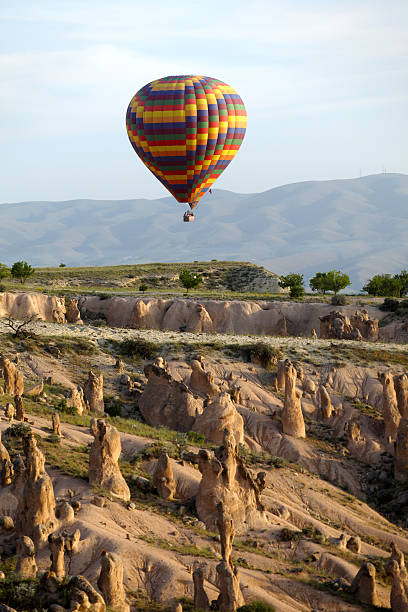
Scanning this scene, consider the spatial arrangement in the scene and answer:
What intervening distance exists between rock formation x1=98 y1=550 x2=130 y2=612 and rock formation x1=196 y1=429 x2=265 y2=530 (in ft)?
28.5

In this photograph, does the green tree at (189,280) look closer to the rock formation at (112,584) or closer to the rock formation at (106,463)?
the rock formation at (106,463)

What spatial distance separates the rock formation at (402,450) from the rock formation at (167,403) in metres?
11.7

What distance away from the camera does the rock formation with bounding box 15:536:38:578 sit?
1049 inches

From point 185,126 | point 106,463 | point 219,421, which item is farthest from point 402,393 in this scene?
point 185,126

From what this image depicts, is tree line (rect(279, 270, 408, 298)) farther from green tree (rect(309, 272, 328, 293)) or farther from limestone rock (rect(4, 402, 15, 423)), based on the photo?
limestone rock (rect(4, 402, 15, 423))

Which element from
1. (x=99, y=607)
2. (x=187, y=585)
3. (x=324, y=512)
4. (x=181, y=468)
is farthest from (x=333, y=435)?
(x=99, y=607)

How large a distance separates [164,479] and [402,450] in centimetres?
1946

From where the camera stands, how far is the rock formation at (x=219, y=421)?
49531mm

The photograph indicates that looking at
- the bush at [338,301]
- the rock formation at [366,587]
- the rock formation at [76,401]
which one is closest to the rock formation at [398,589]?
the rock formation at [366,587]

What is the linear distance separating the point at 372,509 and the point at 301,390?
15228 millimetres

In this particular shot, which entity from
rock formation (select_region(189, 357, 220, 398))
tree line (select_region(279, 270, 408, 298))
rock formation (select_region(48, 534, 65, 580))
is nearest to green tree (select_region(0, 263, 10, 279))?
tree line (select_region(279, 270, 408, 298))

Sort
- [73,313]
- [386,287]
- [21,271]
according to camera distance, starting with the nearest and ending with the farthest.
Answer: [73,313] → [21,271] → [386,287]

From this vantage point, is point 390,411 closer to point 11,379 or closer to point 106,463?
point 11,379

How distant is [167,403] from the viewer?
178ft
